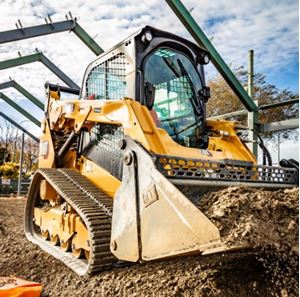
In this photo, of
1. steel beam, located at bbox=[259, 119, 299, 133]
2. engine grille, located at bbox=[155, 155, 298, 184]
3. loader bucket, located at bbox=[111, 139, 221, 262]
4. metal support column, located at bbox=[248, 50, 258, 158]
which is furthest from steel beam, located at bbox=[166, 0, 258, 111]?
loader bucket, located at bbox=[111, 139, 221, 262]

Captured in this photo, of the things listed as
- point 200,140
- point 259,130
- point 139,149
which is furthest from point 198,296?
point 259,130

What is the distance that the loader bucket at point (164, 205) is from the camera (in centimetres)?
217

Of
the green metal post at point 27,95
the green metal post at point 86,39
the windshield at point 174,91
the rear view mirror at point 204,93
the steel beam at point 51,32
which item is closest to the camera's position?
the windshield at point 174,91

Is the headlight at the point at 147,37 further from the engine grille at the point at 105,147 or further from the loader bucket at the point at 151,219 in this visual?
the loader bucket at the point at 151,219

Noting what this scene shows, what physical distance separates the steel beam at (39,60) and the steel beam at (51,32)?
6.17 ft

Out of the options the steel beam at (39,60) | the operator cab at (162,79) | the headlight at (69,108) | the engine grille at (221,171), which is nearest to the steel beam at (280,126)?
the operator cab at (162,79)

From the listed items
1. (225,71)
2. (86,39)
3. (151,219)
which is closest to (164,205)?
(151,219)

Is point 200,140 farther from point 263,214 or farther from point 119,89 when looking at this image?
point 263,214

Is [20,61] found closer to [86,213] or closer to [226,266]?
[86,213]

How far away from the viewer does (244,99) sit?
27.4 ft

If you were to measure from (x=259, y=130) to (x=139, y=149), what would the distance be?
6078 millimetres

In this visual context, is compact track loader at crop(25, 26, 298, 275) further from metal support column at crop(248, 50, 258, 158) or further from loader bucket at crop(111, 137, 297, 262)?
metal support column at crop(248, 50, 258, 158)

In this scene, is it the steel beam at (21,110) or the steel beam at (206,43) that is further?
the steel beam at (21,110)

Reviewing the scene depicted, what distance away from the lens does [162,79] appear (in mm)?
4059
